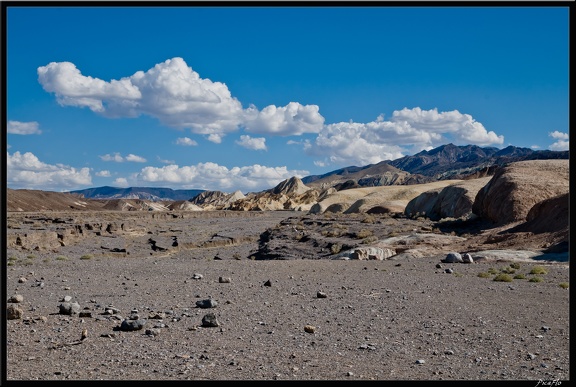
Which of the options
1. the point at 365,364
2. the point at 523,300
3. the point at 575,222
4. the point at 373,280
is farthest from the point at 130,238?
the point at 575,222

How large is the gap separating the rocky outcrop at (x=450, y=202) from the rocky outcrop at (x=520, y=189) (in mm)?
7556

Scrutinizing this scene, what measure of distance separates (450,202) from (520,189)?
15.1m

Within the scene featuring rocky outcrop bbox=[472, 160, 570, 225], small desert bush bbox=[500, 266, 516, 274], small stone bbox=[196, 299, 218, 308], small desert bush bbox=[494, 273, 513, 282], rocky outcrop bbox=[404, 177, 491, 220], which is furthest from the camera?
rocky outcrop bbox=[404, 177, 491, 220]

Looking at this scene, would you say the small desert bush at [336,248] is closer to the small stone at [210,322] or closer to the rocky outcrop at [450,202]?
the rocky outcrop at [450,202]

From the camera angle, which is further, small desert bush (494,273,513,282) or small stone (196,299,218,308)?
small desert bush (494,273,513,282)

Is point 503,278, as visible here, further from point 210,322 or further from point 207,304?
point 210,322

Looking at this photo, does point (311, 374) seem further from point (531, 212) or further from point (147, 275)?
point (531, 212)

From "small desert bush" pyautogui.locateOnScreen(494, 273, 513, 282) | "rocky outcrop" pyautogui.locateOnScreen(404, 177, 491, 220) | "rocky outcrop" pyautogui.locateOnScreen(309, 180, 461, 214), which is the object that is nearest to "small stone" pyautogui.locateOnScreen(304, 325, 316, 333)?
"small desert bush" pyautogui.locateOnScreen(494, 273, 513, 282)

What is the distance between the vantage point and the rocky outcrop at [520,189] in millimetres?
29672

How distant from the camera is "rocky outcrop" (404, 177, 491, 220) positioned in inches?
1711

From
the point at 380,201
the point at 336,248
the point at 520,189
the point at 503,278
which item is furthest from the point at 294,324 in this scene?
the point at 380,201

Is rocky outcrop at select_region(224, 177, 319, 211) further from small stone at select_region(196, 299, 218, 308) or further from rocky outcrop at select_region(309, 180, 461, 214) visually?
small stone at select_region(196, 299, 218, 308)

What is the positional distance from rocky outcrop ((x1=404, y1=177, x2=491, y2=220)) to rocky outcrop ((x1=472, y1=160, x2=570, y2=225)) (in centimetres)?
756

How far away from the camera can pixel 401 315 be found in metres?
9.85
